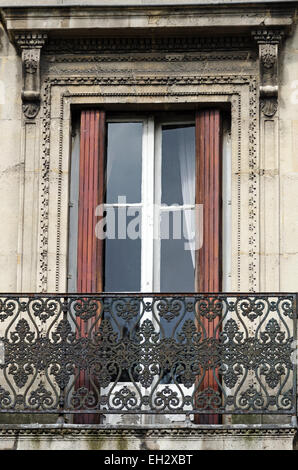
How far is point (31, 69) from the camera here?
15.9 meters

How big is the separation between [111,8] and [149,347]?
3420mm

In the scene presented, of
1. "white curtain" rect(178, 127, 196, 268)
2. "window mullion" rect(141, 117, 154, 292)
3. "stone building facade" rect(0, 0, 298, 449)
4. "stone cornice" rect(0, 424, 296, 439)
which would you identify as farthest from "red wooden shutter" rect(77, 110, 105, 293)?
"stone cornice" rect(0, 424, 296, 439)

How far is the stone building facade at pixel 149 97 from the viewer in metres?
15.5

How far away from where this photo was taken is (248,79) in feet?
51.9

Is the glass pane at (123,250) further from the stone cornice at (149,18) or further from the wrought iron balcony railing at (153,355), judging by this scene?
the stone cornice at (149,18)

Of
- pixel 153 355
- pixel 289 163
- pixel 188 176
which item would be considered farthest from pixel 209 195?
pixel 153 355

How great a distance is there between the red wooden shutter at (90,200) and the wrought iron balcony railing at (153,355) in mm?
636

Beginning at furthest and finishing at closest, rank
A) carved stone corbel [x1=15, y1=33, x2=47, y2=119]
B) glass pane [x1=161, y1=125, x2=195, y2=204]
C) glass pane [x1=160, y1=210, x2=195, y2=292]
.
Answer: glass pane [x1=161, y1=125, x2=195, y2=204] → carved stone corbel [x1=15, y1=33, x2=47, y2=119] → glass pane [x1=160, y1=210, x2=195, y2=292]

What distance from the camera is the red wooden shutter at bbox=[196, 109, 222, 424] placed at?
1546cm

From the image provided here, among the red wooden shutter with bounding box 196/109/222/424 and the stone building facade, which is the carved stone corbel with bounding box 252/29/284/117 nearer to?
the stone building facade

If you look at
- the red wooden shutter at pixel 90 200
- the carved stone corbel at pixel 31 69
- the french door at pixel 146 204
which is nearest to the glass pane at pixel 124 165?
the french door at pixel 146 204

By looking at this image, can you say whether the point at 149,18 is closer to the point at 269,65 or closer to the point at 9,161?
the point at 269,65
